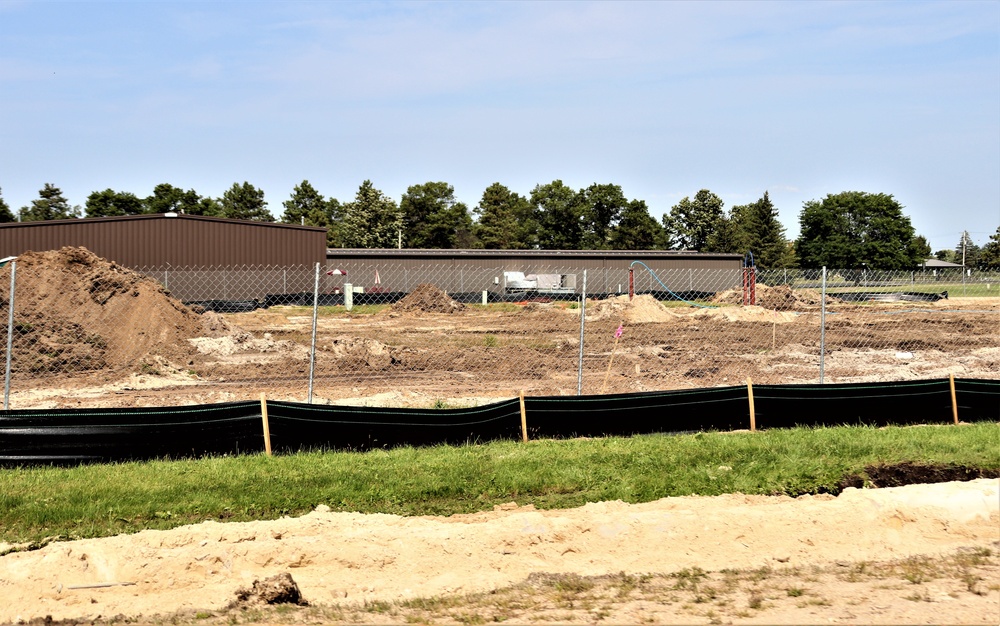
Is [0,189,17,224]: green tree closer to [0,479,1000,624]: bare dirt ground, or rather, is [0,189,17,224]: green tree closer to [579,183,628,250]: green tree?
[579,183,628,250]: green tree

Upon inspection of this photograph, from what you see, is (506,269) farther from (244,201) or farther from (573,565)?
(244,201)

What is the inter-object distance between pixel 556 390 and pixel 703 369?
4310mm

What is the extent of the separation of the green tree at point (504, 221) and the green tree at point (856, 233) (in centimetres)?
3164

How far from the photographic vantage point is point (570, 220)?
313ft

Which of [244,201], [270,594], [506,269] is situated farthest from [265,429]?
[244,201]

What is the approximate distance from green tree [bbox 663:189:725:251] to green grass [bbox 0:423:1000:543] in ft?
273

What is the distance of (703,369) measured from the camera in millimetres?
19859

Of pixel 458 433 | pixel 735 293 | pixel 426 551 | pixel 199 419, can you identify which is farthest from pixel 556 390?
pixel 735 293

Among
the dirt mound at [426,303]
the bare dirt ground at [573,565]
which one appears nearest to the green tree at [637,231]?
the dirt mound at [426,303]

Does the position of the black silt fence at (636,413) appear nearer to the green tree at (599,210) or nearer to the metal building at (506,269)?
the metal building at (506,269)

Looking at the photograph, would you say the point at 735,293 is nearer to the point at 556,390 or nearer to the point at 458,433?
the point at 556,390

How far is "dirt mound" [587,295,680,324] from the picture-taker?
112ft

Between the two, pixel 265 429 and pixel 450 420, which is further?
pixel 450 420

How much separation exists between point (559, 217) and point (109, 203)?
46.2 meters
